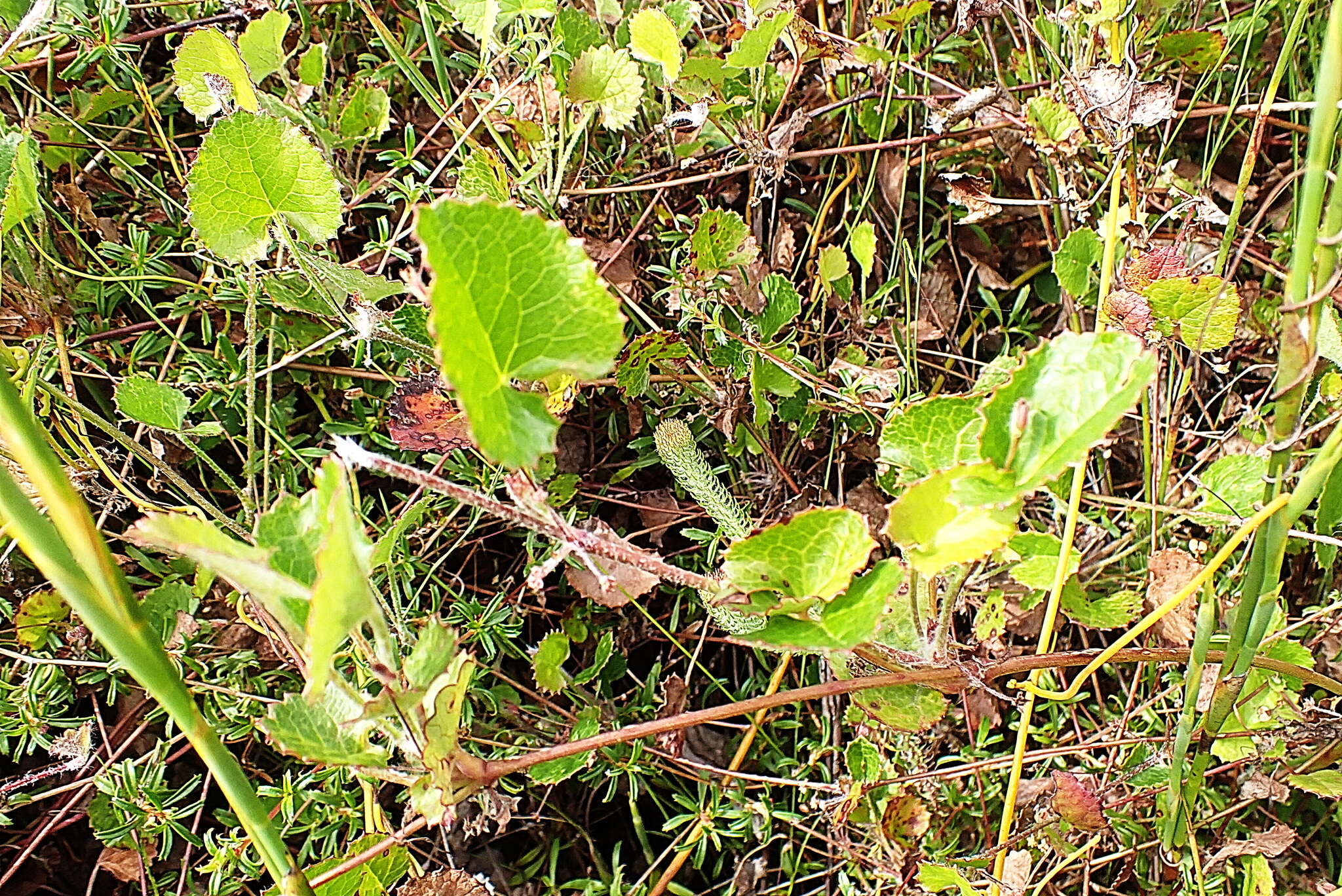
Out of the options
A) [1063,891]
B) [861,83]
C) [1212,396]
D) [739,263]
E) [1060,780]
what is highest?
[861,83]

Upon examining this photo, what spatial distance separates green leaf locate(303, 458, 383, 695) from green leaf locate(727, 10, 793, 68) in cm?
67

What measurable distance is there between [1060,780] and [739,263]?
0.53 metres

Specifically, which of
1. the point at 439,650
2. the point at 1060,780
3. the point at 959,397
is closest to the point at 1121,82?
the point at 959,397

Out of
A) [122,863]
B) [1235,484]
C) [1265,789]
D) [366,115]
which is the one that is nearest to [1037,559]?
[1235,484]

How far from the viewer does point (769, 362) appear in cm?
99

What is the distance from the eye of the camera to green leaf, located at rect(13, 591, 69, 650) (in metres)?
0.93

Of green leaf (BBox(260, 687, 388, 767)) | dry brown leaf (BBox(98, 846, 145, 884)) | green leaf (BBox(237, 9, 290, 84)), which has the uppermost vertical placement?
green leaf (BBox(237, 9, 290, 84))

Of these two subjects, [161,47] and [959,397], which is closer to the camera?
[959,397]

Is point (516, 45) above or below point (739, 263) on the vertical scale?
above

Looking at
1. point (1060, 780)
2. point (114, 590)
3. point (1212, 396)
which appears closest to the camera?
point (114, 590)

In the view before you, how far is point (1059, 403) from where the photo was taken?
18.0 inches

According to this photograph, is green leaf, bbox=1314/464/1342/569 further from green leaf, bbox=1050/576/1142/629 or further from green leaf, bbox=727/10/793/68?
green leaf, bbox=727/10/793/68

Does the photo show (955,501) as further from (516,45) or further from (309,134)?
(309,134)

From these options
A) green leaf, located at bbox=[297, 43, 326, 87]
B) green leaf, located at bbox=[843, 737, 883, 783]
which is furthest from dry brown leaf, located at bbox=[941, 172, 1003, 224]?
green leaf, located at bbox=[297, 43, 326, 87]
